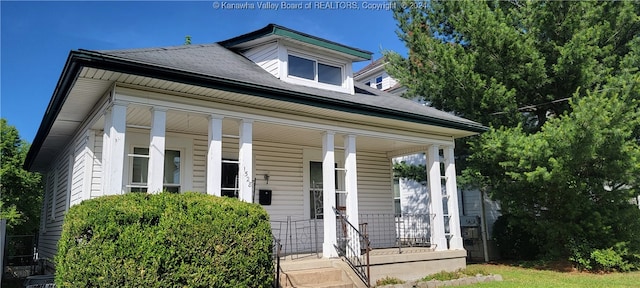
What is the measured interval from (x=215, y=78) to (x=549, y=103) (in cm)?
1047

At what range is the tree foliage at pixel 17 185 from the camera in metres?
16.5

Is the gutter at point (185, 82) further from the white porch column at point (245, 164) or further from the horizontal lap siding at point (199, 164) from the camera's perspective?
the horizontal lap siding at point (199, 164)

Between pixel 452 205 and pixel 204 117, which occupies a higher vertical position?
pixel 204 117

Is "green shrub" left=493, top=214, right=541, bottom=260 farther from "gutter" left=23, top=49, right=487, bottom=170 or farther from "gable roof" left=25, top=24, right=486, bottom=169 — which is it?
"gutter" left=23, top=49, right=487, bottom=170

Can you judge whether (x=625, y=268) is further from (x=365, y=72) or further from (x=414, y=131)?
(x=365, y=72)

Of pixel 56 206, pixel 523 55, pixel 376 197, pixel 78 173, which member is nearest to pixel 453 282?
pixel 376 197

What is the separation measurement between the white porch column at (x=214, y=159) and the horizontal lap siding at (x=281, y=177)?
120 inches

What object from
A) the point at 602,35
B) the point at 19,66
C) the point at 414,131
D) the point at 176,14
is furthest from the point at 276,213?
the point at 19,66

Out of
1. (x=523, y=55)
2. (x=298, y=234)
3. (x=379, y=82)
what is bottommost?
(x=298, y=234)

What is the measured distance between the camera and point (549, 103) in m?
13.2

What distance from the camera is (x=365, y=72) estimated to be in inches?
1070

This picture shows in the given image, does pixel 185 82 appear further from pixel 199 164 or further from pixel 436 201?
pixel 436 201

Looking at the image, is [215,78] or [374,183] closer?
[215,78]

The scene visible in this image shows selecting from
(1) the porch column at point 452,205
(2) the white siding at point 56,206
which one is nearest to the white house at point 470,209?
(1) the porch column at point 452,205
